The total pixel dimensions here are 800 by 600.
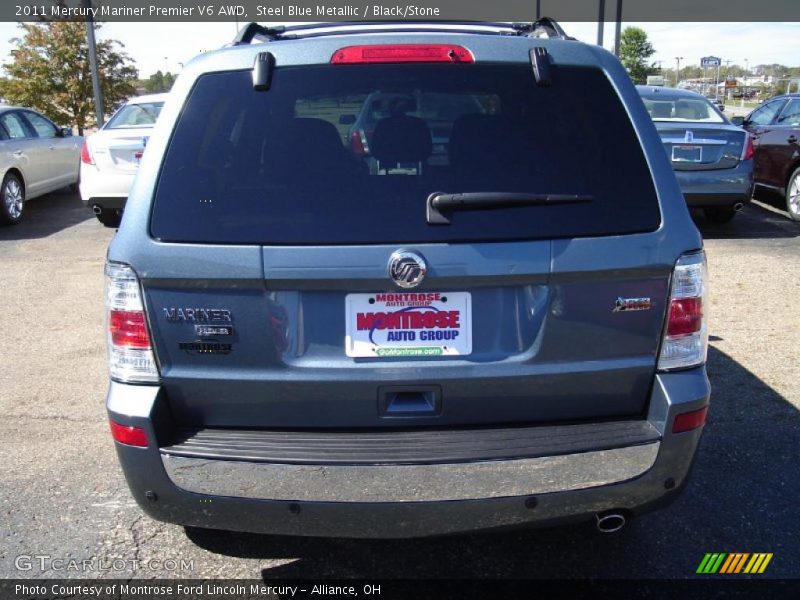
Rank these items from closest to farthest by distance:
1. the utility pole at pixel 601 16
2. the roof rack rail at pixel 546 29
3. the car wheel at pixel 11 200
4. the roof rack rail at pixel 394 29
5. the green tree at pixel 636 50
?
the roof rack rail at pixel 394 29
the roof rack rail at pixel 546 29
the car wheel at pixel 11 200
the utility pole at pixel 601 16
the green tree at pixel 636 50

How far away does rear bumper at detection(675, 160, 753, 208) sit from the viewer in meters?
8.80

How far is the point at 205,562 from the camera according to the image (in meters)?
2.98

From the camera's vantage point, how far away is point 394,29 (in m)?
2.81

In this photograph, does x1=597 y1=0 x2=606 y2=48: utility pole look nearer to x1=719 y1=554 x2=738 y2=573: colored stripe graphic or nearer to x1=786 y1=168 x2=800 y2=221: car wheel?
x1=786 y1=168 x2=800 y2=221: car wheel

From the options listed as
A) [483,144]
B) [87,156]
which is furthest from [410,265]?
[87,156]

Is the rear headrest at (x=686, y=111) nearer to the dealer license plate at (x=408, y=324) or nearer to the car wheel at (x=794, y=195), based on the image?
the car wheel at (x=794, y=195)

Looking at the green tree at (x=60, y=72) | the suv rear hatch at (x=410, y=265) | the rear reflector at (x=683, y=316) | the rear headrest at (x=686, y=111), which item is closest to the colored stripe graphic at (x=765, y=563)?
the suv rear hatch at (x=410, y=265)

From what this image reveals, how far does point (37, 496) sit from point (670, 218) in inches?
119

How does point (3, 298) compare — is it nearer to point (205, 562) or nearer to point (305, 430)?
point (205, 562)

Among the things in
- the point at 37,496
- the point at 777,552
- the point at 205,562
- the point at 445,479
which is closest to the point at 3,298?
the point at 37,496

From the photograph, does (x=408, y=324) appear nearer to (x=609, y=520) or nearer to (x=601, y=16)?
(x=609, y=520)

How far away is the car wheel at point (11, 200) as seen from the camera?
10.3m

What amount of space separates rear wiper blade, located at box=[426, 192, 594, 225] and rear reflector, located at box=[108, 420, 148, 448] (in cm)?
112

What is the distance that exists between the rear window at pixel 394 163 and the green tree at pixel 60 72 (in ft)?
65.4
